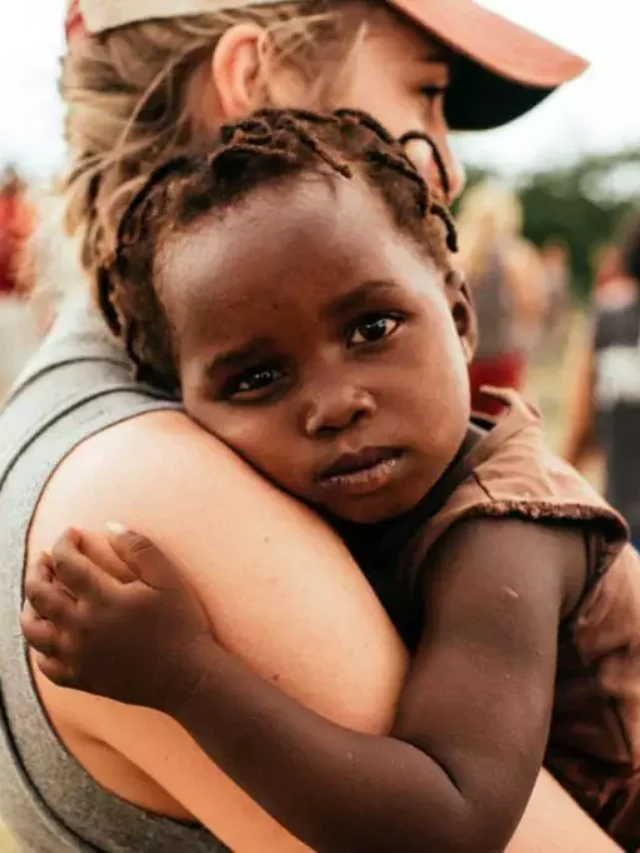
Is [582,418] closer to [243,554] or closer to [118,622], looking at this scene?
[243,554]

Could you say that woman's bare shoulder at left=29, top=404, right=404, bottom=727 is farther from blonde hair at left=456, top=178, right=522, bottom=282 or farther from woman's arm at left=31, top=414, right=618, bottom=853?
blonde hair at left=456, top=178, right=522, bottom=282

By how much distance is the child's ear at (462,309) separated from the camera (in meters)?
1.60

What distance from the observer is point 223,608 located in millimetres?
1271

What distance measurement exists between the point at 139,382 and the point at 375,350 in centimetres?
35

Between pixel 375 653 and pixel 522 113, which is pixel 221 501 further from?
pixel 522 113

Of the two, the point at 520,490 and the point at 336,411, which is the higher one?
the point at 336,411

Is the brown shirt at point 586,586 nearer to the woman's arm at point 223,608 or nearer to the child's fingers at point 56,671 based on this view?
the woman's arm at point 223,608

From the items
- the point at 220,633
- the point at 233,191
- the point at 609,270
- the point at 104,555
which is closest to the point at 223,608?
the point at 220,633

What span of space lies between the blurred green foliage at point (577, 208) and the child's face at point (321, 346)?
28.8m

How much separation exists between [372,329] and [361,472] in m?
0.16

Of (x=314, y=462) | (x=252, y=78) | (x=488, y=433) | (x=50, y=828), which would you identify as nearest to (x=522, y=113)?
(x=252, y=78)

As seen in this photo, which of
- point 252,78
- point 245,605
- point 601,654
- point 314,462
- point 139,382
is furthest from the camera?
point 252,78

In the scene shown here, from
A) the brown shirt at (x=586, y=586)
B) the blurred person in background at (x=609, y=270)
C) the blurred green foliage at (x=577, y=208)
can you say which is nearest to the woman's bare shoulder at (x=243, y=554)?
the brown shirt at (x=586, y=586)

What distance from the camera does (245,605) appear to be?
1271 millimetres
